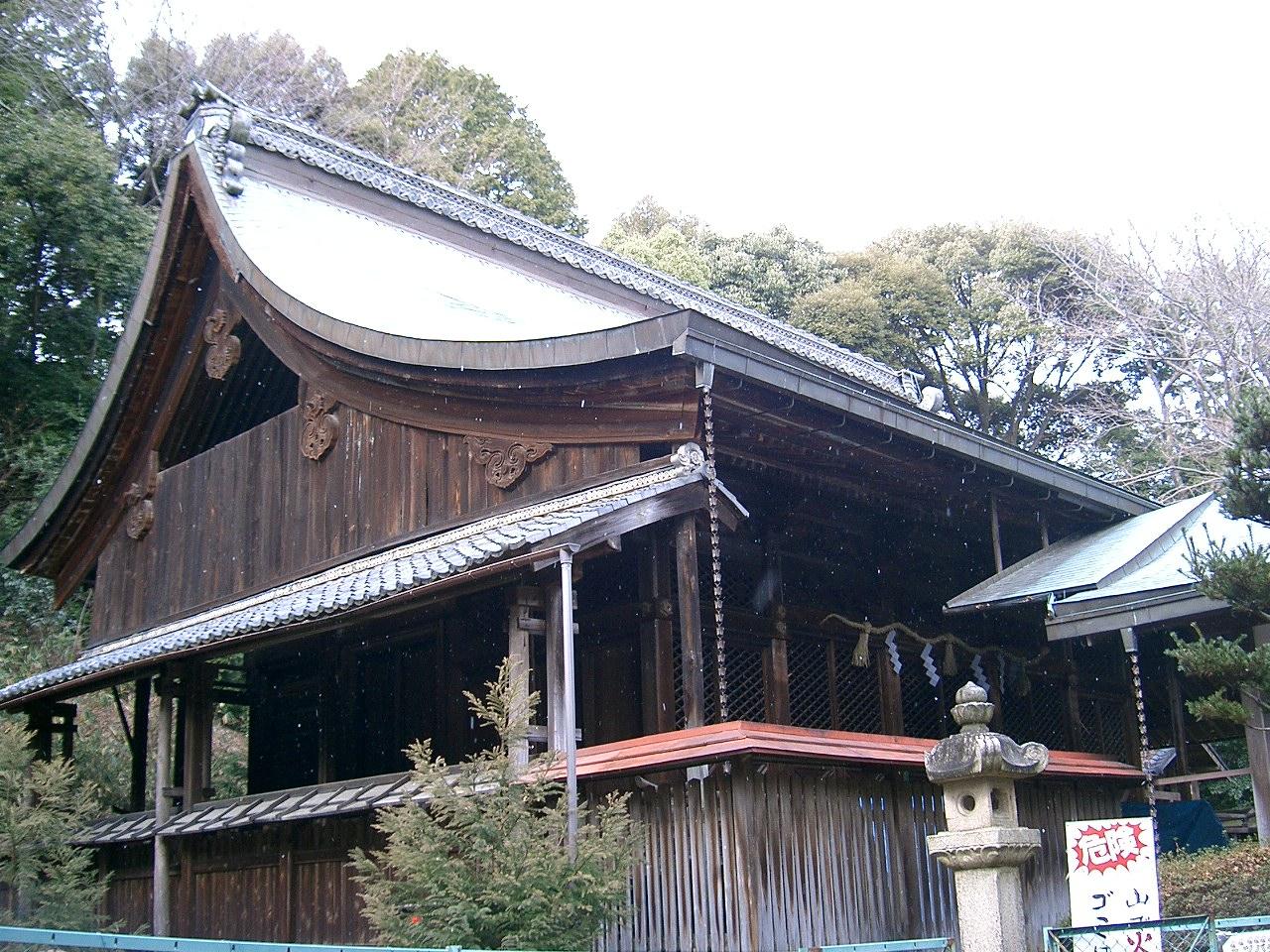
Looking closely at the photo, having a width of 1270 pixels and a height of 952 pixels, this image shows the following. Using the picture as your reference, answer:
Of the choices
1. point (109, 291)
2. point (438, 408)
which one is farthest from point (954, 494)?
point (109, 291)

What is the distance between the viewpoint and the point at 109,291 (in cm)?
2420

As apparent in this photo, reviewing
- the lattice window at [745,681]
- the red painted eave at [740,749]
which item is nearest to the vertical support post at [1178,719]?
the lattice window at [745,681]

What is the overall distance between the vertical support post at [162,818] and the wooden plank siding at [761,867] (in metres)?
0.59

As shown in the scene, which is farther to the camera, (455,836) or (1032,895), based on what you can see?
(1032,895)

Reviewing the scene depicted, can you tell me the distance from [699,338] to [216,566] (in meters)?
6.66

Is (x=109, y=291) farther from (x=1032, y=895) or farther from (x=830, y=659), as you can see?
(x=1032, y=895)

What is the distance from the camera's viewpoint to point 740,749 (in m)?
7.64

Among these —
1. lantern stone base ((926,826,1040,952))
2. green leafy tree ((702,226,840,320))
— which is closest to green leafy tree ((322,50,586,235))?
green leafy tree ((702,226,840,320))

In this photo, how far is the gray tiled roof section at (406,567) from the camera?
8.71 metres

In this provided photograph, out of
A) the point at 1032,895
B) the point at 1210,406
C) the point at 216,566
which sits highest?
the point at 1210,406

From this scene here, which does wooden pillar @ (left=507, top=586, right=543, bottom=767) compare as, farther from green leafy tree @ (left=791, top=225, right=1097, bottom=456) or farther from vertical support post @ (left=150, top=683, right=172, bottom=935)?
green leafy tree @ (left=791, top=225, right=1097, bottom=456)

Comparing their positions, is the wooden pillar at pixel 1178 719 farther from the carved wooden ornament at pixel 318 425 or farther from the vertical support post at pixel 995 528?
the carved wooden ornament at pixel 318 425

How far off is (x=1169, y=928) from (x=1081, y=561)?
5.64 metres

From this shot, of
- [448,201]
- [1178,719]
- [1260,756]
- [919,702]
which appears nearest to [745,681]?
[919,702]
